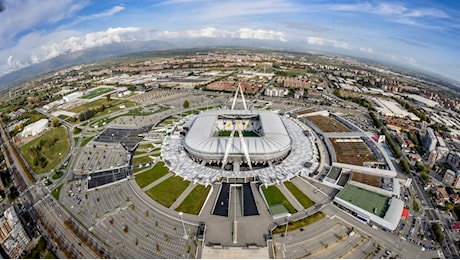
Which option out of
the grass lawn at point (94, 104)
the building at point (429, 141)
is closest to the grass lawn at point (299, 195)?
the building at point (429, 141)

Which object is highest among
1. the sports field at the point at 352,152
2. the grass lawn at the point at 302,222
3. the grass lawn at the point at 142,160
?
the sports field at the point at 352,152

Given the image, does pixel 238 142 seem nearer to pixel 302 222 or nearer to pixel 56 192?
pixel 302 222

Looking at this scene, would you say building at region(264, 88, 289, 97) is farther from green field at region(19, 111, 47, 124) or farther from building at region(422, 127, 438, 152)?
green field at region(19, 111, 47, 124)

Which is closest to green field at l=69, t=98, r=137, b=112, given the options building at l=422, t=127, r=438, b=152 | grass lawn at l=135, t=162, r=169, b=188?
grass lawn at l=135, t=162, r=169, b=188

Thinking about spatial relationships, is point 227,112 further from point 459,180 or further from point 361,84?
point 361,84

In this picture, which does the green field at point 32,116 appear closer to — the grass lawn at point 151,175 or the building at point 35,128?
the building at point 35,128

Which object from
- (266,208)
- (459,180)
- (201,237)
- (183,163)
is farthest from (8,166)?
(459,180)
